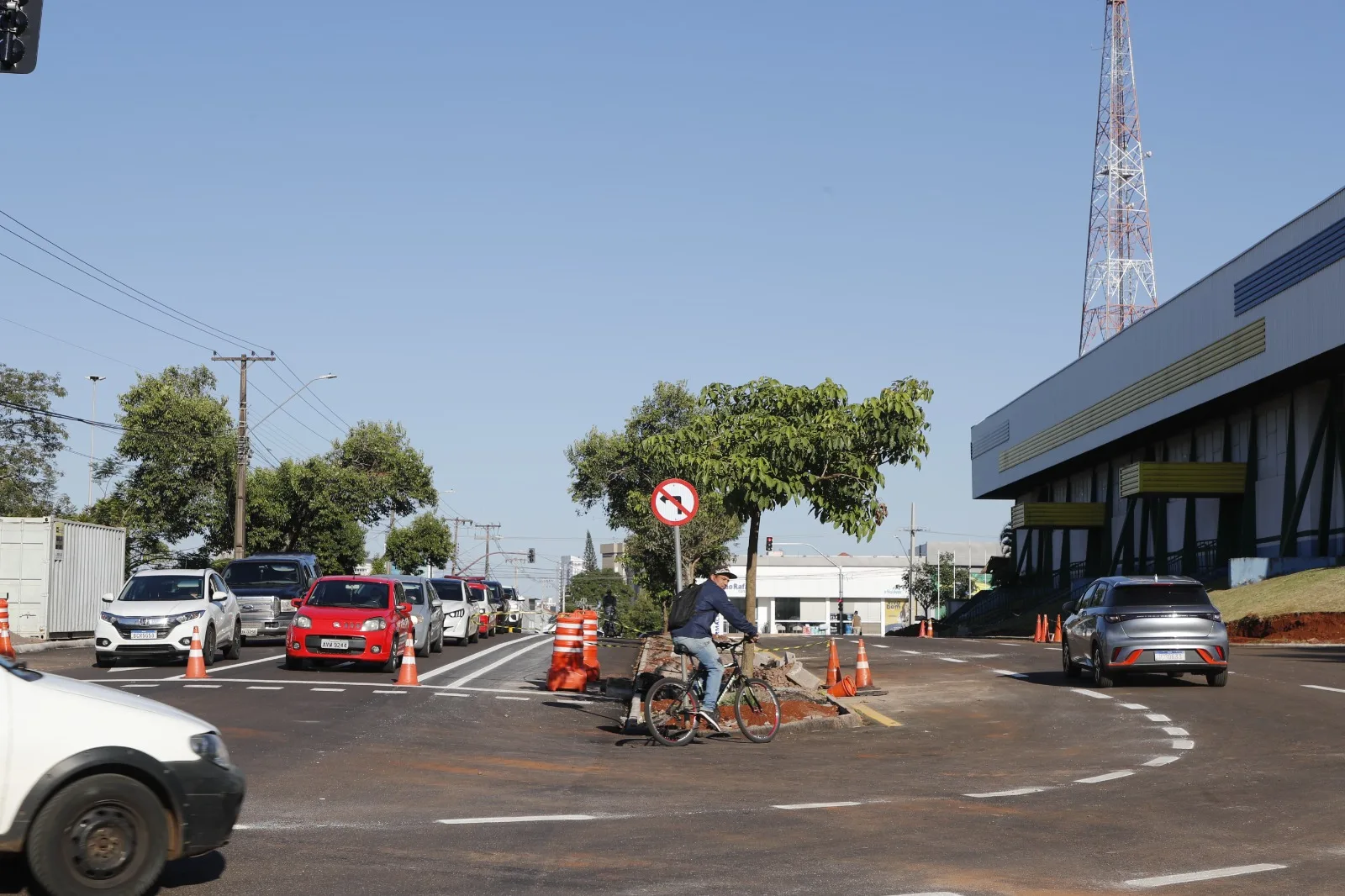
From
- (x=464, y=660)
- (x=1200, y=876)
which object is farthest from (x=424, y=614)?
(x=1200, y=876)

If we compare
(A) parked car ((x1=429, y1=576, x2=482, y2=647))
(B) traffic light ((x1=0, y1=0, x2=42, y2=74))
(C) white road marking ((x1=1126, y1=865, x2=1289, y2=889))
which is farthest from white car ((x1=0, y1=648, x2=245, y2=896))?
(A) parked car ((x1=429, y1=576, x2=482, y2=647))

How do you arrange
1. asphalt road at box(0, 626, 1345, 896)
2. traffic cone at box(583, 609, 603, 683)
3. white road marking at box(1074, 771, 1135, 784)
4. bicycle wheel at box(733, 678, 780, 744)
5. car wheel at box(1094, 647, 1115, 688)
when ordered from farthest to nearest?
1. traffic cone at box(583, 609, 603, 683)
2. car wheel at box(1094, 647, 1115, 688)
3. bicycle wheel at box(733, 678, 780, 744)
4. white road marking at box(1074, 771, 1135, 784)
5. asphalt road at box(0, 626, 1345, 896)

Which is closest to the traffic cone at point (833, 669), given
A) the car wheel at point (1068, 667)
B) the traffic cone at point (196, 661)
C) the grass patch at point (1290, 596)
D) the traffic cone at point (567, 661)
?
the traffic cone at point (567, 661)

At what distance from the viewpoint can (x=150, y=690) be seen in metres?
19.2

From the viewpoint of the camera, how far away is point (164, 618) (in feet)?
80.7

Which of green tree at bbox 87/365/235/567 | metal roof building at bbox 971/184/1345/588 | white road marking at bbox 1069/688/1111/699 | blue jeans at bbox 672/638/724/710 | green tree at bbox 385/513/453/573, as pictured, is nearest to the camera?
blue jeans at bbox 672/638/724/710

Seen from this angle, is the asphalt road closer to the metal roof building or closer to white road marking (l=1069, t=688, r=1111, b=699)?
white road marking (l=1069, t=688, r=1111, b=699)

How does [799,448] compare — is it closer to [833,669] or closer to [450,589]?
[833,669]

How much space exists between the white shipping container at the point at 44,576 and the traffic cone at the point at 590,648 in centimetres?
1486

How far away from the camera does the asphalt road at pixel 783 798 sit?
7664 mm

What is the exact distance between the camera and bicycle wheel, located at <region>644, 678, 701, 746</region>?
14.9m

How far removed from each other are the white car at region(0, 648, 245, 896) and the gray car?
1632cm

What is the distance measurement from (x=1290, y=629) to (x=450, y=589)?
22087 millimetres

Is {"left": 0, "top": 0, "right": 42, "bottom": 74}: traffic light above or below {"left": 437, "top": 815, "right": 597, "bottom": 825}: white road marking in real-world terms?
above
